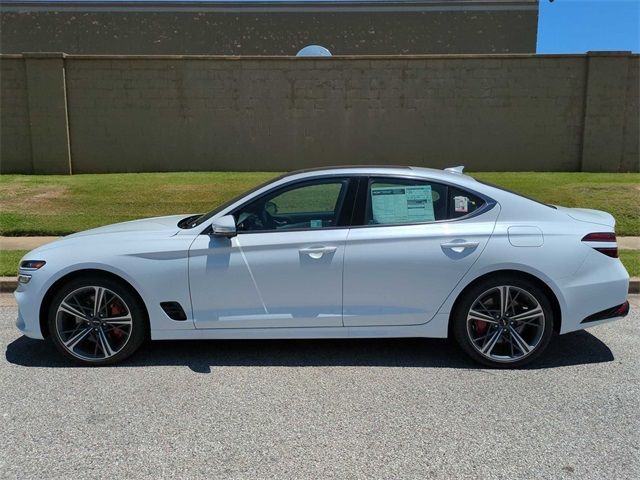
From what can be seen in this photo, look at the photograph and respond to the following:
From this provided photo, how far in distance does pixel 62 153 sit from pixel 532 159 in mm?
12307

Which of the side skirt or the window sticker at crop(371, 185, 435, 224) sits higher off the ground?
the window sticker at crop(371, 185, 435, 224)

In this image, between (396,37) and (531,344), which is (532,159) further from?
(531,344)

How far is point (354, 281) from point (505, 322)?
122 centimetres

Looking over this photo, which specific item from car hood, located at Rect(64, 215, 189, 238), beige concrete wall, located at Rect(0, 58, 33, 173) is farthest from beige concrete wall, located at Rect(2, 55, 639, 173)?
car hood, located at Rect(64, 215, 189, 238)

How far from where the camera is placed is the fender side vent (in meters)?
4.41

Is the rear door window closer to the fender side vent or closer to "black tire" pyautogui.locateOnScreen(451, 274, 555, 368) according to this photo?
"black tire" pyautogui.locateOnScreen(451, 274, 555, 368)

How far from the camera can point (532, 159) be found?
1520cm

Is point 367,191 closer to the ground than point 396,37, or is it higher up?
closer to the ground

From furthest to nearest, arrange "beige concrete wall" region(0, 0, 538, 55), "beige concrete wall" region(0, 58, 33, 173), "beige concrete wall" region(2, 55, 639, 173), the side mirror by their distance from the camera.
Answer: "beige concrete wall" region(0, 0, 538, 55), "beige concrete wall" region(2, 55, 639, 173), "beige concrete wall" region(0, 58, 33, 173), the side mirror

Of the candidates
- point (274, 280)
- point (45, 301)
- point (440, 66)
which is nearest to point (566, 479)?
point (274, 280)

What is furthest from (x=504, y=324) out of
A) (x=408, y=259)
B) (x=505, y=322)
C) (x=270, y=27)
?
(x=270, y=27)

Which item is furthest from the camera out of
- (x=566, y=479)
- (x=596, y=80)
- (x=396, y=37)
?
(x=396, y=37)

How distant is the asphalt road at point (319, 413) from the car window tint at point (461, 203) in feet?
3.96

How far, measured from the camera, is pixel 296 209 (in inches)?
199
